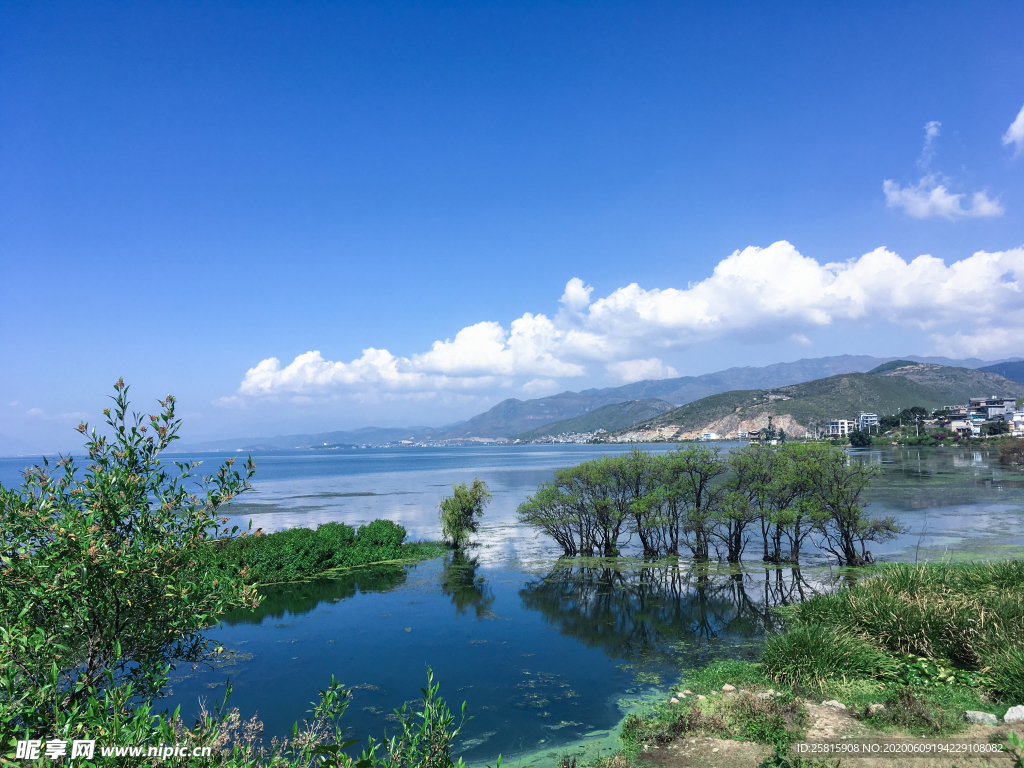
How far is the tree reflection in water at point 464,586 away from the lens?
90.8ft

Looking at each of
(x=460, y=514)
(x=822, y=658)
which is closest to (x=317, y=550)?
(x=460, y=514)

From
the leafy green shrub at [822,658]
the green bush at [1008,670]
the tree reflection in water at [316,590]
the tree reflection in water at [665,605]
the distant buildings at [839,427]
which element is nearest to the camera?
the green bush at [1008,670]

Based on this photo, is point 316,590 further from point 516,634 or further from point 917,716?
point 917,716

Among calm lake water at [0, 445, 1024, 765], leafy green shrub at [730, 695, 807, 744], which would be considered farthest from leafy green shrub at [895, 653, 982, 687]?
calm lake water at [0, 445, 1024, 765]

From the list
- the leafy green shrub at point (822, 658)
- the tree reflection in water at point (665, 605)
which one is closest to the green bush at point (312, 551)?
the tree reflection in water at point (665, 605)

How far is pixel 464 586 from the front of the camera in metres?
31.2

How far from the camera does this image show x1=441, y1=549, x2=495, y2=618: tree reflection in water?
27672mm

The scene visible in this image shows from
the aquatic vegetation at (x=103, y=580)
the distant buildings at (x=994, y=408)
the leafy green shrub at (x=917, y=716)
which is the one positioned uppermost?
the aquatic vegetation at (x=103, y=580)

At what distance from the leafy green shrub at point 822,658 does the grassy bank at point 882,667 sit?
3 cm

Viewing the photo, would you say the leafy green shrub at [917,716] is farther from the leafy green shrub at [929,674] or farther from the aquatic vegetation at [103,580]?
the aquatic vegetation at [103,580]

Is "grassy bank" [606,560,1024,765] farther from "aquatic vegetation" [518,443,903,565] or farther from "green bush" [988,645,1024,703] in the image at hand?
"aquatic vegetation" [518,443,903,565]

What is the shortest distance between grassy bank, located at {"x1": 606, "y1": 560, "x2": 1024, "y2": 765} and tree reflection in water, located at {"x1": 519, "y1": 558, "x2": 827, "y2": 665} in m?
3.71

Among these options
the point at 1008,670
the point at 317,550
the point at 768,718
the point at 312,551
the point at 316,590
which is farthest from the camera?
A: the point at 317,550

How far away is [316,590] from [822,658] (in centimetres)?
2605
